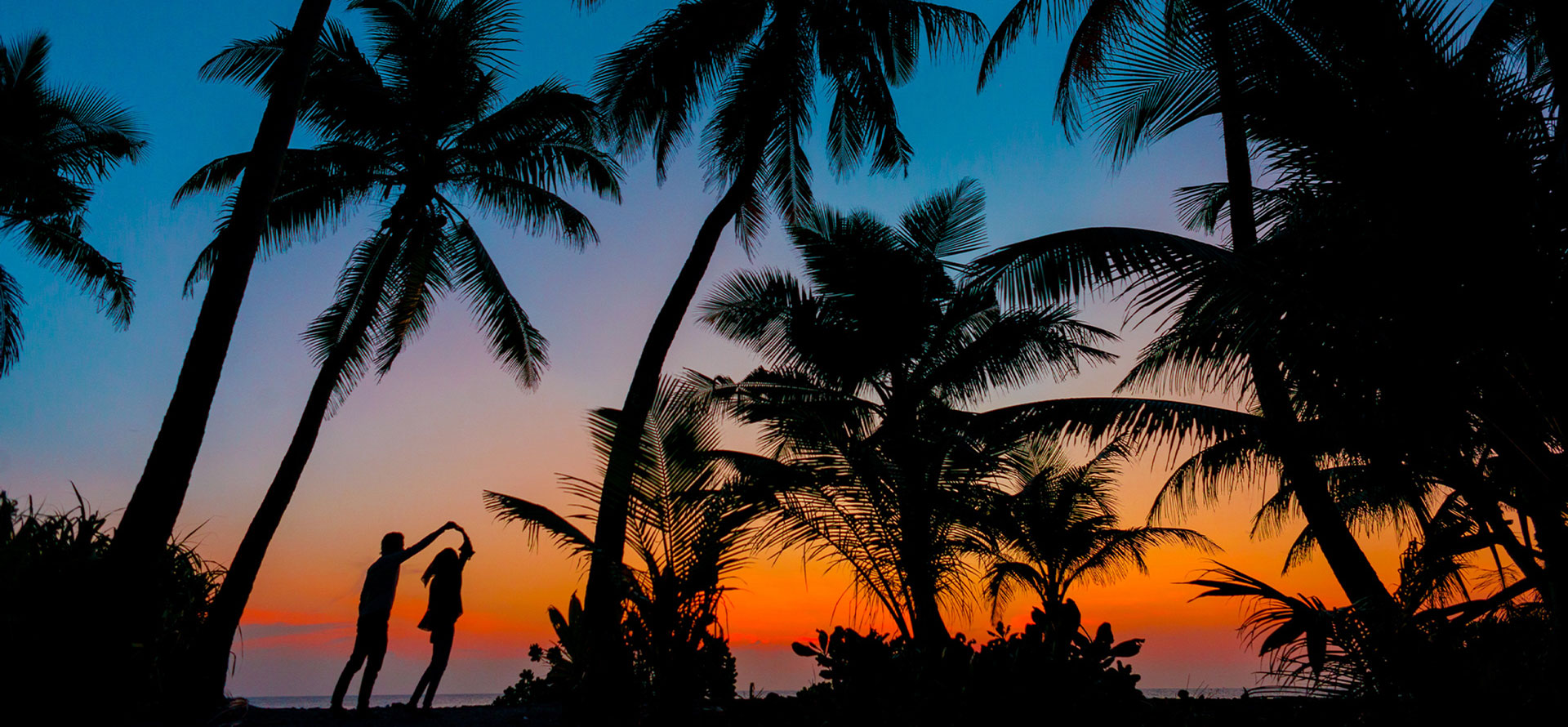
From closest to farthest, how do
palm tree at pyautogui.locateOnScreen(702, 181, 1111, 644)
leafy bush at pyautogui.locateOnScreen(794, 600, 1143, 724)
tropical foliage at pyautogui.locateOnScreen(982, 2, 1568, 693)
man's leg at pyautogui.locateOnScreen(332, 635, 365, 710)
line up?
tropical foliage at pyautogui.locateOnScreen(982, 2, 1568, 693) < leafy bush at pyautogui.locateOnScreen(794, 600, 1143, 724) < man's leg at pyautogui.locateOnScreen(332, 635, 365, 710) < palm tree at pyautogui.locateOnScreen(702, 181, 1111, 644)

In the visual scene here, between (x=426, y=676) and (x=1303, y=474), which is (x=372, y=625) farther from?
(x=1303, y=474)

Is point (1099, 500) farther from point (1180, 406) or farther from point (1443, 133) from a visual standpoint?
point (1443, 133)

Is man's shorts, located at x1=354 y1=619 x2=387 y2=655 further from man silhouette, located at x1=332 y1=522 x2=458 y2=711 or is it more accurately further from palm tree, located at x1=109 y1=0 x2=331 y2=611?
palm tree, located at x1=109 y1=0 x2=331 y2=611

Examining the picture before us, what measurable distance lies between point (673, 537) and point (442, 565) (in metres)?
2.06

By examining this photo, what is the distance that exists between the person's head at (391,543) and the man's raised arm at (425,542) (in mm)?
77

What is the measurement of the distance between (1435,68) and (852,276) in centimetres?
779

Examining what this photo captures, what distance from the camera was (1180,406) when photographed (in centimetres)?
718

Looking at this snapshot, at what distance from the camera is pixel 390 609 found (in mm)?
6559

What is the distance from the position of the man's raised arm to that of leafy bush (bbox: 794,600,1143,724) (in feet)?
11.5

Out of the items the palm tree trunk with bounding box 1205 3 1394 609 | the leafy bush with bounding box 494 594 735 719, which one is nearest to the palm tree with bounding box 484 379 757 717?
the leafy bush with bounding box 494 594 735 719

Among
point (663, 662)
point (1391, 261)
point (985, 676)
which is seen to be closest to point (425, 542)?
point (663, 662)

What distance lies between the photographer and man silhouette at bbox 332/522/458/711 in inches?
253

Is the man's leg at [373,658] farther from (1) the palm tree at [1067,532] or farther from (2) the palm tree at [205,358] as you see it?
(1) the palm tree at [1067,532]

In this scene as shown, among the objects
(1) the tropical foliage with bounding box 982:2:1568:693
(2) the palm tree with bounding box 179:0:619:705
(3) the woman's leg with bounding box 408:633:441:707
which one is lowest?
(3) the woman's leg with bounding box 408:633:441:707
